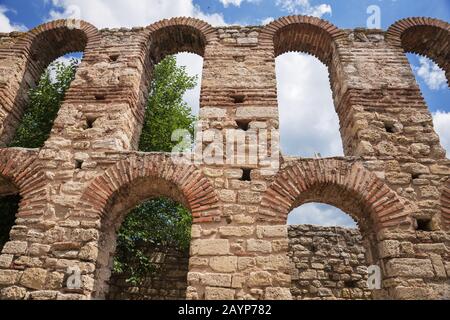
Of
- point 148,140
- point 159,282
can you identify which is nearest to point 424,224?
point 159,282

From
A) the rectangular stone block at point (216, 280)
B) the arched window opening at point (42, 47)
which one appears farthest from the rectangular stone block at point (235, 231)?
the arched window opening at point (42, 47)

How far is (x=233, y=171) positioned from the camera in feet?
16.5

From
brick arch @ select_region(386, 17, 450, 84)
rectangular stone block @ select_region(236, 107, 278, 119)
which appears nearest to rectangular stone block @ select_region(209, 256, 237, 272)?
rectangular stone block @ select_region(236, 107, 278, 119)

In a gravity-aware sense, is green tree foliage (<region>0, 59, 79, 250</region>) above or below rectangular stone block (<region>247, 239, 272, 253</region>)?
above

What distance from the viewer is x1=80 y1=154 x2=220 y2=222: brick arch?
188 inches

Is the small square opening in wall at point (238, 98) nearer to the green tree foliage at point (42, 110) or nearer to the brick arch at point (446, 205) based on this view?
the brick arch at point (446, 205)

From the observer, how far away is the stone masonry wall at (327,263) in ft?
26.0

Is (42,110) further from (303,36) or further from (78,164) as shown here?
(303,36)

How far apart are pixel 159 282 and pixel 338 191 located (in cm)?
516

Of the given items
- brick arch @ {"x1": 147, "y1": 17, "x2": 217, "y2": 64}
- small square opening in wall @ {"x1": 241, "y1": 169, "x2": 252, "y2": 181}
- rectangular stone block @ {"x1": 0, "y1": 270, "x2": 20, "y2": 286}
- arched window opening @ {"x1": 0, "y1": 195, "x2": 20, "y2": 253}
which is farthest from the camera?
arched window opening @ {"x1": 0, "y1": 195, "x2": 20, "y2": 253}

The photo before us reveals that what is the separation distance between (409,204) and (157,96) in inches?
305

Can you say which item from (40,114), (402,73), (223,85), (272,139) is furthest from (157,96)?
(402,73)

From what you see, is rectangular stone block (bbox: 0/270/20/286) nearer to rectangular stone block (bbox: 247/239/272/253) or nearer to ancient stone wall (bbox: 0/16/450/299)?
ancient stone wall (bbox: 0/16/450/299)

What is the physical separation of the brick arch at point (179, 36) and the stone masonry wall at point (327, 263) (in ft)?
17.0
